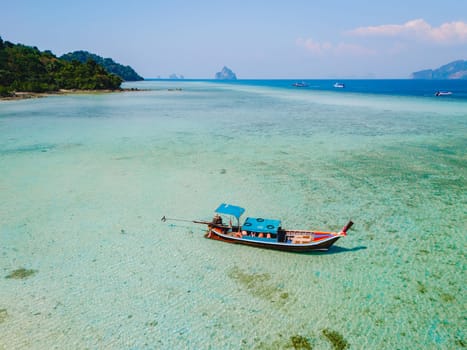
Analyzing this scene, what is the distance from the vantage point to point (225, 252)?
53.7ft

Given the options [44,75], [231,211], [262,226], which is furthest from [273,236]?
[44,75]

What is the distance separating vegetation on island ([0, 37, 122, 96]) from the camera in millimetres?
98188

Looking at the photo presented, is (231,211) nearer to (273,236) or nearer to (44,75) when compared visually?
(273,236)

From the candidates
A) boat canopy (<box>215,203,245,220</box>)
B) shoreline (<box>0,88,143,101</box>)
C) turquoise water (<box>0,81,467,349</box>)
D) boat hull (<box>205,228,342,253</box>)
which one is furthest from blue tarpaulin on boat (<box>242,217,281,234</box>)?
shoreline (<box>0,88,143,101</box>)

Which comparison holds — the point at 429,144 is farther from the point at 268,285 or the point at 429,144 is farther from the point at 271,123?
the point at 268,285

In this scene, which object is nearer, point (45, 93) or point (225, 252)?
Answer: point (225, 252)

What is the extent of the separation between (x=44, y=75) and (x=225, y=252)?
121 metres

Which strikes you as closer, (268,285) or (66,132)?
(268,285)

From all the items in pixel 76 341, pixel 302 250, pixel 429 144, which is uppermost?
pixel 429 144

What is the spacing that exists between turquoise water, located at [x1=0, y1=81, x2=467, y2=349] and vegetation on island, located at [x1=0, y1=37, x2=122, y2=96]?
77242 millimetres

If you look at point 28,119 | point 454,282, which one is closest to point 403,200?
point 454,282

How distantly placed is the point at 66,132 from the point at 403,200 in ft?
142

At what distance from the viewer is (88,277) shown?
1427cm

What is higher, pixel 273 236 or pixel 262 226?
pixel 262 226
